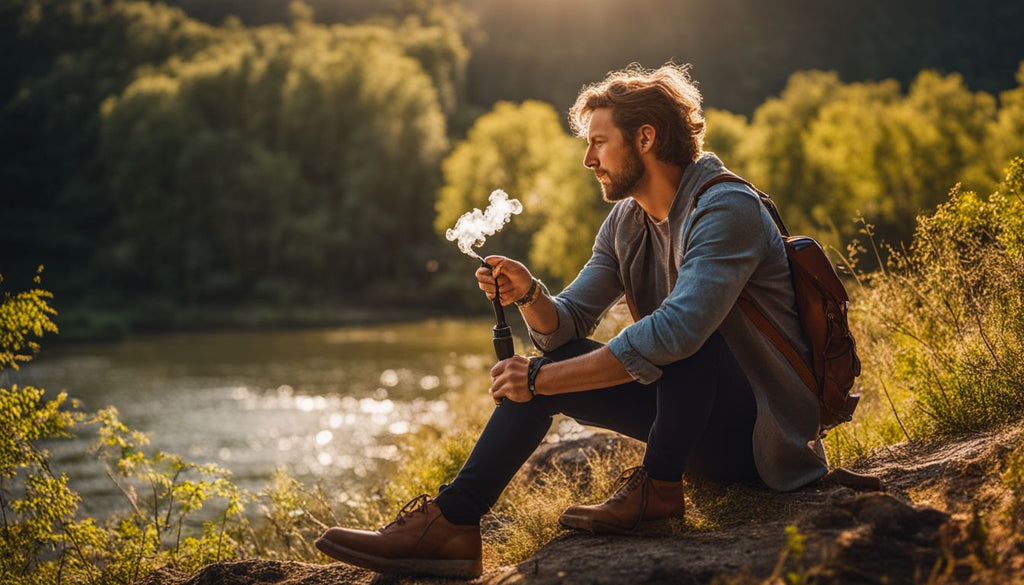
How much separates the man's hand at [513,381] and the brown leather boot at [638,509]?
18.5 inches

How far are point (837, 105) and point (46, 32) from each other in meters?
57.0

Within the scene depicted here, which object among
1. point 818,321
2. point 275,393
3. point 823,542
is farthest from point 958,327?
point 275,393

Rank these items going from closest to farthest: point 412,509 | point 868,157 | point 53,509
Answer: point 412,509 < point 53,509 < point 868,157

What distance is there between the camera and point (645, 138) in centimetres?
343

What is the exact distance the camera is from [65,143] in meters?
59.2

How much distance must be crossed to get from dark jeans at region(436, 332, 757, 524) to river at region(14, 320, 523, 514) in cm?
380

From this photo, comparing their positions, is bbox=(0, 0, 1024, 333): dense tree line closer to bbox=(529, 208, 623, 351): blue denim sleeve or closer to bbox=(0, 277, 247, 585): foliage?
bbox=(529, 208, 623, 351): blue denim sleeve

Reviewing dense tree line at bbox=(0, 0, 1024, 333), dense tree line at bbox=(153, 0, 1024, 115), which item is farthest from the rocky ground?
dense tree line at bbox=(153, 0, 1024, 115)

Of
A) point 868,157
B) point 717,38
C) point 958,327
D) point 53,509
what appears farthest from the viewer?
point 717,38

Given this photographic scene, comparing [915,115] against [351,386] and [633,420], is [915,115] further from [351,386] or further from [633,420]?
[633,420]

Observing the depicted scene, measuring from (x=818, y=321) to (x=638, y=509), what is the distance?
2.99 feet

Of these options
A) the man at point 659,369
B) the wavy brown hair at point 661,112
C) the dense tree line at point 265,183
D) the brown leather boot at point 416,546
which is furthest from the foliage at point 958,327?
the dense tree line at point 265,183

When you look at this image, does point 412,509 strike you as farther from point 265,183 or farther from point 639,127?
point 265,183

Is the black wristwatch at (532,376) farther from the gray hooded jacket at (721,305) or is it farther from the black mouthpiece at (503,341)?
the gray hooded jacket at (721,305)
